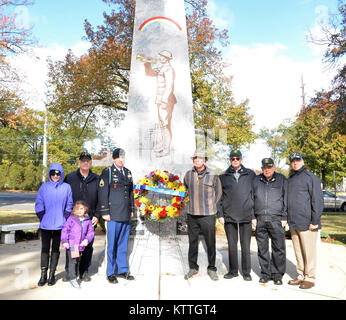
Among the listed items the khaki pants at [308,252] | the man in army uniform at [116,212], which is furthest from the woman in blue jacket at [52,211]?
the khaki pants at [308,252]

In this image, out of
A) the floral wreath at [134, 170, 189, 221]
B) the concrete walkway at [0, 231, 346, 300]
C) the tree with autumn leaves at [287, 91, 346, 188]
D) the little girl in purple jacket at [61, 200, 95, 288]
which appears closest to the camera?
the concrete walkway at [0, 231, 346, 300]

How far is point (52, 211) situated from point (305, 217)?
3.46m

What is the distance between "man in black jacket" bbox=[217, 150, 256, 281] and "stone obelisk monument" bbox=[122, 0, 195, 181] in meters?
1.58

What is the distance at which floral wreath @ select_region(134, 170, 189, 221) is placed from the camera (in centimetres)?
483

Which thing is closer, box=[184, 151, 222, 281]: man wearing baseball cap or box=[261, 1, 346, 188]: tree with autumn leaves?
box=[184, 151, 222, 281]: man wearing baseball cap

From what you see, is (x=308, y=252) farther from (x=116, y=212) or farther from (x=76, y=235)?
(x=76, y=235)

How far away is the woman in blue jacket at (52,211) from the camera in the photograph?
4066mm

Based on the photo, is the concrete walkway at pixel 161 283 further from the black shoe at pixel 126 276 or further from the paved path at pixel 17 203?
the paved path at pixel 17 203

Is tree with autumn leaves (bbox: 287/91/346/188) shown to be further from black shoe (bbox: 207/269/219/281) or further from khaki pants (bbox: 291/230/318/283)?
black shoe (bbox: 207/269/219/281)

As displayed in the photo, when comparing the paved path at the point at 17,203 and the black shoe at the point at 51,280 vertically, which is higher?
the black shoe at the point at 51,280

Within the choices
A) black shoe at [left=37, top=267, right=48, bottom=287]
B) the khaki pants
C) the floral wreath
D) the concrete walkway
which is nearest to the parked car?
the concrete walkway

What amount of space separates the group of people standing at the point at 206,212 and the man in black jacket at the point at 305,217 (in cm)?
1
